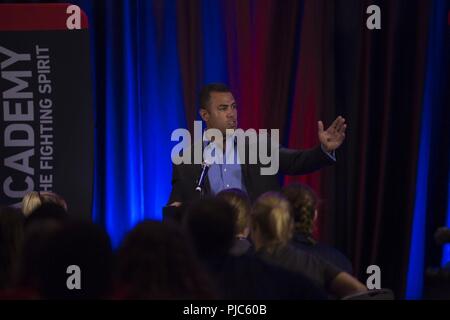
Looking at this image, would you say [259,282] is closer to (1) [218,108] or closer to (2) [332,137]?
(2) [332,137]

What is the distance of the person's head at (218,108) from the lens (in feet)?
16.2

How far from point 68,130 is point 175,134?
80cm

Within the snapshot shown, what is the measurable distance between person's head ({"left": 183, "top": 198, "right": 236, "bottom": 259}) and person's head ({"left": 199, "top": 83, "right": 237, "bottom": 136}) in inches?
98.5

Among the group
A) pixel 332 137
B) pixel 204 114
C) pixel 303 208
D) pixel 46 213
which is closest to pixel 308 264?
pixel 303 208

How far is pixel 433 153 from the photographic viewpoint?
5480 mm

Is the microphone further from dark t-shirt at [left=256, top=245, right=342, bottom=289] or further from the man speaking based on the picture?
dark t-shirt at [left=256, top=245, right=342, bottom=289]

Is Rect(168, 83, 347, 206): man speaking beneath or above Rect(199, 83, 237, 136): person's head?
beneath

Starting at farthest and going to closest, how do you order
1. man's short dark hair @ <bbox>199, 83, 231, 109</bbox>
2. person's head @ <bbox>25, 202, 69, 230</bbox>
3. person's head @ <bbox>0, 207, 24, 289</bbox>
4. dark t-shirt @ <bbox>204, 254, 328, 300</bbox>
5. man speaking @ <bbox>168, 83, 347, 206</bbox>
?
man's short dark hair @ <bbox>199, 83, 231, 109</bbox> → man speaking @ <bbox>168, 83, 347, 206</bbox> → person's head @ <bbox>25, 202, 69, 230</bbox> → person's head @ <bbox>0, 207, 24, 289</bbox> → dark t-shirt @ <bbox>204, 254, 328, 300</bbox>

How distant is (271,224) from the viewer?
282cm

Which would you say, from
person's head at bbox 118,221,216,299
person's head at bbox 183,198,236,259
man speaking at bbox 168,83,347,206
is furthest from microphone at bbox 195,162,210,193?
person's head at bbox 118,221,216,299

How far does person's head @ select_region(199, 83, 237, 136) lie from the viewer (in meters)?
4.95

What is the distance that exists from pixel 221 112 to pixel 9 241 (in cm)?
241

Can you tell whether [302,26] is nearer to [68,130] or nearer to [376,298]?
[68,130]
